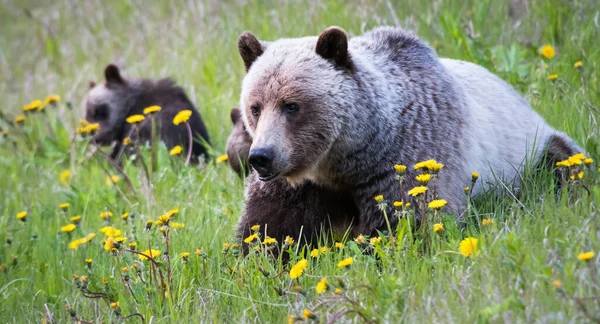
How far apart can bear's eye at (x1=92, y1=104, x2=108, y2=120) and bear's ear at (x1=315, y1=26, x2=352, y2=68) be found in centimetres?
584

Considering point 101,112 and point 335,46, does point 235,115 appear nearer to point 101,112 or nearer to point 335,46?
point 101,112

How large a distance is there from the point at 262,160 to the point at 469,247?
1273 millimetres

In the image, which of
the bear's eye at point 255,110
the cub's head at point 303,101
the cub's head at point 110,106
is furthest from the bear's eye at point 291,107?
the cub's head at point 110,106

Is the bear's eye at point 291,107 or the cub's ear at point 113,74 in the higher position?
the bear's eye at point 291,107

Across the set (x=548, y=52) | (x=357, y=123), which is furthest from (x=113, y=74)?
(x=357, y=123)

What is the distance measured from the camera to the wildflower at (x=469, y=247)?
3966 millimetres

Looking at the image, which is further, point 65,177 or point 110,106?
point 110,106

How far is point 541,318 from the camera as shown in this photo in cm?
342

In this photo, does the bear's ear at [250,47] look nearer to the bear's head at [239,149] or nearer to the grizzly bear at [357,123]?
the grizzly bear at [357,123]

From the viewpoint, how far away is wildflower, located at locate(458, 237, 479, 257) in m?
3.97

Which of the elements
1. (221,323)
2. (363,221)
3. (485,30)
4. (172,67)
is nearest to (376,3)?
(485,30)

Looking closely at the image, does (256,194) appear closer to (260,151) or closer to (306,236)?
(306,236)

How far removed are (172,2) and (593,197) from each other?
8567 mm

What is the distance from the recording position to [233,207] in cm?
637
